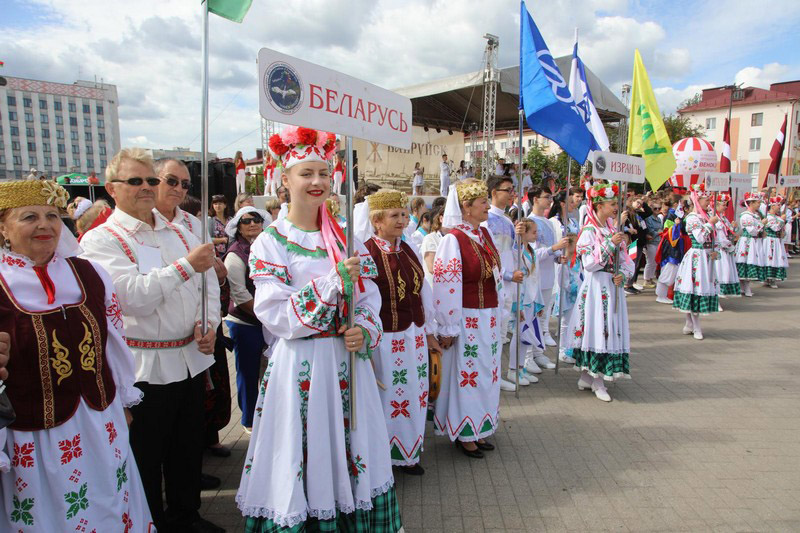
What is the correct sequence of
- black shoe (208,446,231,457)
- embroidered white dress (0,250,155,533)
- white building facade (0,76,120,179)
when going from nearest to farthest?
embroidered white dress (0,250,155,533) → black shoe (208,446,231,457) → white building facade (0,76,120,179)

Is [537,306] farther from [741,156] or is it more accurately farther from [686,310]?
[741,156]

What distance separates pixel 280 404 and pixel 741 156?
60.5 metres

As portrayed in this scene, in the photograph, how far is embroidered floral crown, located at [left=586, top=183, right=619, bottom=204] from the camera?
212 inches

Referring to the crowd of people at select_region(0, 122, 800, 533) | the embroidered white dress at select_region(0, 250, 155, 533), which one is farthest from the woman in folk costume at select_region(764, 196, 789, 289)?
the embroidered white dress at select_region(0, 250, 155, 533)

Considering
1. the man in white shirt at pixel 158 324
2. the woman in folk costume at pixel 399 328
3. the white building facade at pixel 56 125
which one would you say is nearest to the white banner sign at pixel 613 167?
the woman in folk costume at pixel 399 328

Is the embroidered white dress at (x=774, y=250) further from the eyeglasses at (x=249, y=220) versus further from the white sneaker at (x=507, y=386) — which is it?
the eyeglasses at (x=249, y=220)

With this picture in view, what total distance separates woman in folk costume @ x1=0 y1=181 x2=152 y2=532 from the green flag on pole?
1245 mm

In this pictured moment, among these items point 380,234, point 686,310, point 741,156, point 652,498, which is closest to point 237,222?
point 380,234

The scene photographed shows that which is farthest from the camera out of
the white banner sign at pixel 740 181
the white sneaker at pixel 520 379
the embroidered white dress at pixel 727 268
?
the embroidered white dress at pixel 727 268

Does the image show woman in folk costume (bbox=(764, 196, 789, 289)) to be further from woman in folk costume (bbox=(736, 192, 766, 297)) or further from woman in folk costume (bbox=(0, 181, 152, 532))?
woman in folk costume (bbox=(0, 181, 152, 532))

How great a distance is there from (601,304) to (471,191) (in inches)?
87.9

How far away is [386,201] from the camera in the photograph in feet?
11.9

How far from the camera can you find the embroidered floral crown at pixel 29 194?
1.99 m

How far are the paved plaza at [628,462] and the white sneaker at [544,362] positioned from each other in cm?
16
